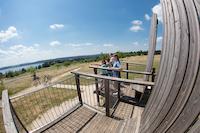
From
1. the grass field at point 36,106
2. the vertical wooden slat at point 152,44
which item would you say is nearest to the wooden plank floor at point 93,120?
the vertical wooden slat at point 152,44

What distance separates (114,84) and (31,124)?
12.0ft

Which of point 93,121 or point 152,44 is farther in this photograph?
point 152,44

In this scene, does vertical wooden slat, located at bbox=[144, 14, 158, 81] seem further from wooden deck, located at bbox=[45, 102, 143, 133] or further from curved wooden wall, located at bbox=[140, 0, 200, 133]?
curved wooden wall, located at bbox=[140, 0, 200, 133]

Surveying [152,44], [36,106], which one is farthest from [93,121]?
[36,106]

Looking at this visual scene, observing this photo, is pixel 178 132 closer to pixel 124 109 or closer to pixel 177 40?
pixel 177 40

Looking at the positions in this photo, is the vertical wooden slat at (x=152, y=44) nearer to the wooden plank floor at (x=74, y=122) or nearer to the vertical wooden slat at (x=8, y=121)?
the wooden plank floor at (x=74, y=122)

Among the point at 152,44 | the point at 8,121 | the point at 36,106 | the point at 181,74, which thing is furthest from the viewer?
the point at 36,106

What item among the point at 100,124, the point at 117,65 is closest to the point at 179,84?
the point at 100,124

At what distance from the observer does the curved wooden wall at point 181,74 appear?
3.18 feet

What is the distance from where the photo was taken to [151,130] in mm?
1281

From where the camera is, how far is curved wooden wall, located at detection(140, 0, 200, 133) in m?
0.97

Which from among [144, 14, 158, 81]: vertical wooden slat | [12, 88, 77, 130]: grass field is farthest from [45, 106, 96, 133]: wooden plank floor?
[12, 88, 77, 130]: grass field

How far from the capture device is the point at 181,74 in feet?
3.86

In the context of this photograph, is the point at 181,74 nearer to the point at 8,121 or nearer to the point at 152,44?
the point at 8,121
